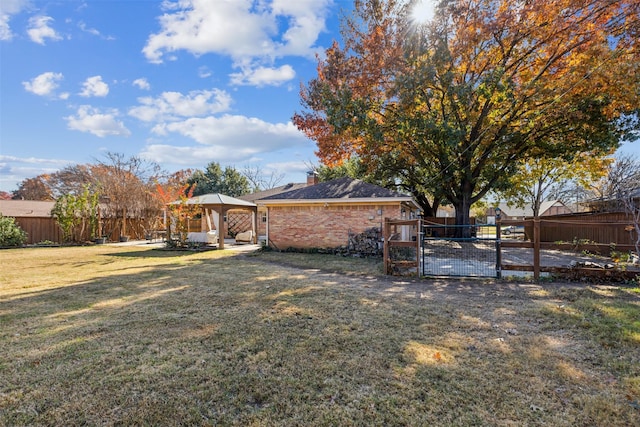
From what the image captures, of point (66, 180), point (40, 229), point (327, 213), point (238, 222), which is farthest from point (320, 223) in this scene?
point (66, 180)

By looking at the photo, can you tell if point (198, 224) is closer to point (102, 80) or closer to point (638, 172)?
point (102, 80)

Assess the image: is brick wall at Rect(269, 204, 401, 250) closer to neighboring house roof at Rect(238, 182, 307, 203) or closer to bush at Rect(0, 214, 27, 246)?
neighboring house roof at Rect(238, 182, 307, 203)

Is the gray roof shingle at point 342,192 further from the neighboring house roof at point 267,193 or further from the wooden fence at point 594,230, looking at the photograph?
the neighboring house roof at point 267,193

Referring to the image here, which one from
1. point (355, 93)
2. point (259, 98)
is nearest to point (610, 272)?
point (355, 93)

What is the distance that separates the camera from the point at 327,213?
13672 mm

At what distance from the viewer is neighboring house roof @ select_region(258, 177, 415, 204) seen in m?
13.1

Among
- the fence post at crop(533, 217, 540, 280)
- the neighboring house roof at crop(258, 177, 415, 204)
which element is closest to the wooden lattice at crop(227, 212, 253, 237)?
the neighboring house roof at crop(258, 177, 415, 204)

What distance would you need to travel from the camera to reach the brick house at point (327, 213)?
13.1 metres

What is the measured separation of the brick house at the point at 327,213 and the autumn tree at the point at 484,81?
107 inches

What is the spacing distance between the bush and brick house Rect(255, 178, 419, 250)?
13558 mm

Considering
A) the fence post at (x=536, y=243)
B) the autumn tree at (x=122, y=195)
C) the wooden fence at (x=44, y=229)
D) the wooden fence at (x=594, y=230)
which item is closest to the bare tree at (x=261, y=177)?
the autumn tree at (x=122, y=195)

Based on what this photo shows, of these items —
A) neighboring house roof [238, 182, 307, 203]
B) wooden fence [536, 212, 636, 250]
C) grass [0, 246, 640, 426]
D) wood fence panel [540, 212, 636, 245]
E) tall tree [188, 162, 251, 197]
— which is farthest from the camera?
tall tree [188, 162, 251, 197]

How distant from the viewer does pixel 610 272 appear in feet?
22.0

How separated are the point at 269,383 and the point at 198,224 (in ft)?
71.7
